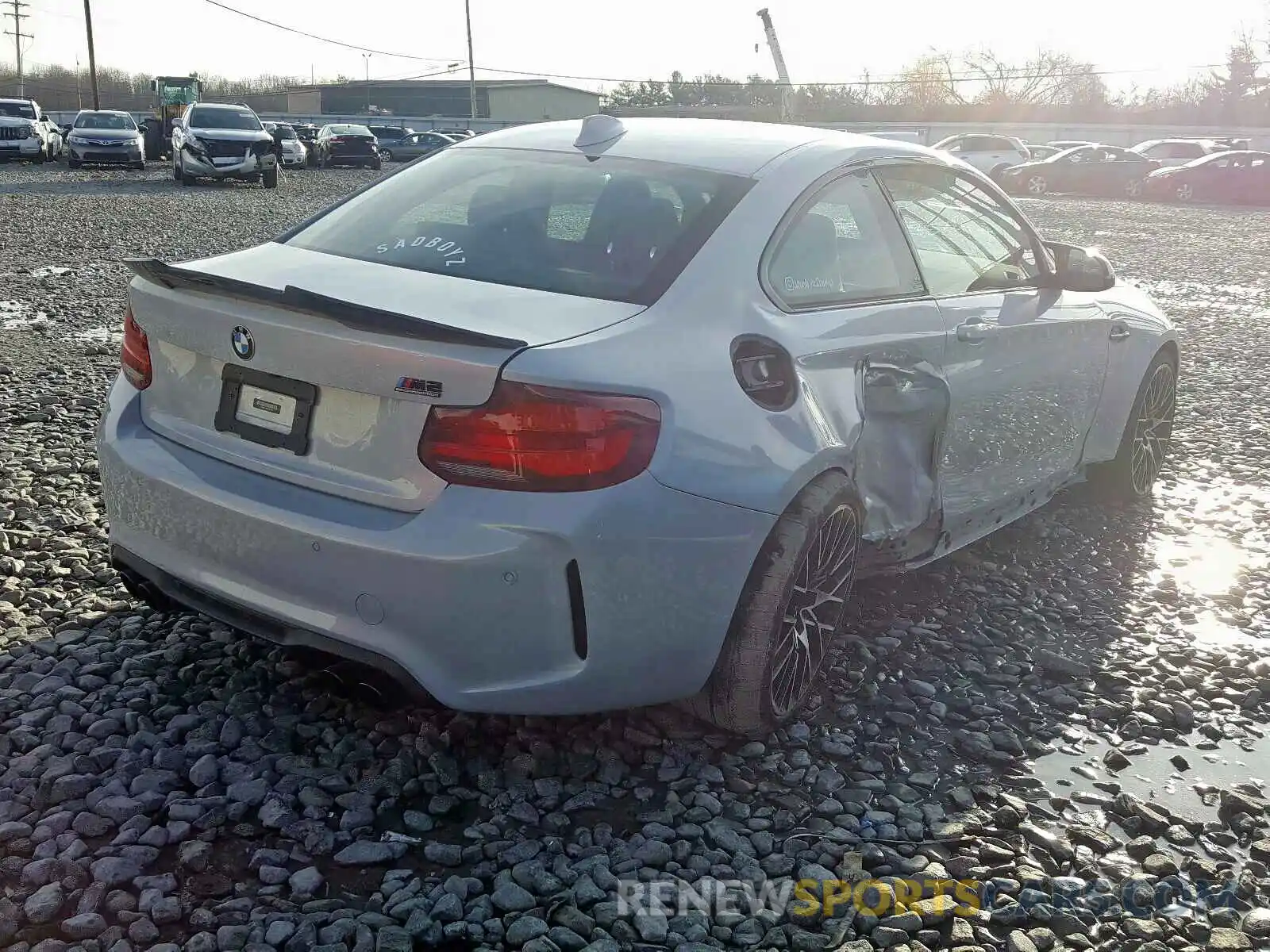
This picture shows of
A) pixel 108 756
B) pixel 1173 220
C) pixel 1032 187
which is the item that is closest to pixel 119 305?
pixel 108 756

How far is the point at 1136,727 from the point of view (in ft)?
11.8

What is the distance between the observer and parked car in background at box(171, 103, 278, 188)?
24.6m

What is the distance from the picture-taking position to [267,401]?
294 centimetres

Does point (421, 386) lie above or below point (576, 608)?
above

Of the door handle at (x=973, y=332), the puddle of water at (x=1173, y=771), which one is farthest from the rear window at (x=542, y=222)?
the puddle of water at (x=1173, y=771)

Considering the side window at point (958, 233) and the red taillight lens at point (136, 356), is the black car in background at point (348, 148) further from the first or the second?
the red taillight lens at point (136, 356)

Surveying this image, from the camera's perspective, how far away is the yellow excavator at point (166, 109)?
35.9m

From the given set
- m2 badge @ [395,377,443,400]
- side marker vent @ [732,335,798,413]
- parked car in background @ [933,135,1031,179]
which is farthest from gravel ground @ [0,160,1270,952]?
parked car in background @ [933,135,1031,179]

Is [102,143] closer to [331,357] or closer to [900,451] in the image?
[900,451]

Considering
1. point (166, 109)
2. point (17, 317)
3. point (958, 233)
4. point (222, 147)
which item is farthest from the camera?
point (166, 109)

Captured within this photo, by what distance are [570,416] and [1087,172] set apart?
3301 centimetres

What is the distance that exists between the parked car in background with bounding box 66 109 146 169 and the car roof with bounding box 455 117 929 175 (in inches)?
1112

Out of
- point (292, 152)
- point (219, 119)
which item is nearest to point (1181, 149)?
point (292, 152)

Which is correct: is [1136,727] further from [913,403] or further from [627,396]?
[627,396]
